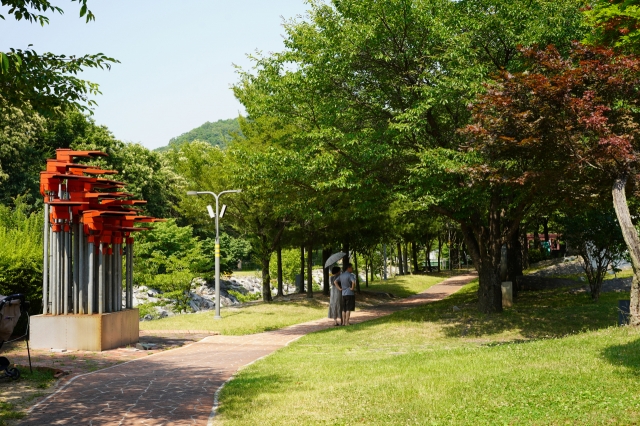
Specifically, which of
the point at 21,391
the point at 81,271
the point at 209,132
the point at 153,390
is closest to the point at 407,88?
the point at 81,271

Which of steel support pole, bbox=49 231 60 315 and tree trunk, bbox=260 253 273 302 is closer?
steel support pole, bbox=49 231 60 315

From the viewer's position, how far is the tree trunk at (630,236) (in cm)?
1153

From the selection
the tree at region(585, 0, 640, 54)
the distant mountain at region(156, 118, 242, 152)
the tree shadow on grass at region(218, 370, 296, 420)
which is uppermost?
the distant mountain at region(156, 118, 242, 152)

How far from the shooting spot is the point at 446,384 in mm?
8586

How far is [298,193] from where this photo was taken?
20.1 metres

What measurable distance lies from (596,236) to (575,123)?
9860 mm

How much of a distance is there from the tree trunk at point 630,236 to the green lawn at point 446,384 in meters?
0.42

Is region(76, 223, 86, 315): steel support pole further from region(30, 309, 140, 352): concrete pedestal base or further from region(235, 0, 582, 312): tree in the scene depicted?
region(235, 0, 582, 312): tree

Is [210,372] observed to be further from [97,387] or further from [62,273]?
[62,273]

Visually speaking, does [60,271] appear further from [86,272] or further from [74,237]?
[74,237]

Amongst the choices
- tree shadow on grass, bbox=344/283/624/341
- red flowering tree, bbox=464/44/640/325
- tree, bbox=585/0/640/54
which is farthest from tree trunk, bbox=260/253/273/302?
Answer: tree, bbox=585/0/640/54

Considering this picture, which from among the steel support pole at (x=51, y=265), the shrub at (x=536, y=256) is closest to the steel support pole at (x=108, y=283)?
the steel support pole at (x=51, y=265)

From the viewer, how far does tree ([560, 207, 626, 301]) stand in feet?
69.2

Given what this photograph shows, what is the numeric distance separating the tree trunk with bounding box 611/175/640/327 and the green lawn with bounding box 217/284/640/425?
42 centimetres
